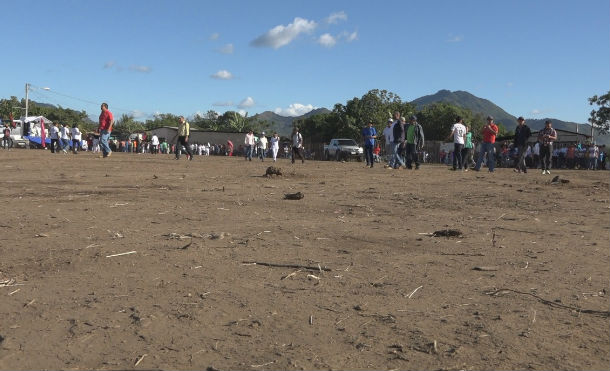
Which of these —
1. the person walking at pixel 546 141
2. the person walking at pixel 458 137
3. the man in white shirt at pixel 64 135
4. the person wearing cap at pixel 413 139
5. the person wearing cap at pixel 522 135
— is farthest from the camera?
the man in white shirt at pixel 64 135

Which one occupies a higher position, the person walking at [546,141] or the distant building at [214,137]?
the distant building at [214,137]

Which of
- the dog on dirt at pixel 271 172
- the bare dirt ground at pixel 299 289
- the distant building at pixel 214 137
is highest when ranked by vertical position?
the distant building at pixel 214 137

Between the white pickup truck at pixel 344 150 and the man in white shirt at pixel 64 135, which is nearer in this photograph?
the man in white shirt at pixel 64 135

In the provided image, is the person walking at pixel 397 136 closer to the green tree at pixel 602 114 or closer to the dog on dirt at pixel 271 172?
the dog on dirt at pixel 271 172

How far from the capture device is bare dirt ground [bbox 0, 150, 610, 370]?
2.58 metres

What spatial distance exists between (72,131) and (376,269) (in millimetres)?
29450

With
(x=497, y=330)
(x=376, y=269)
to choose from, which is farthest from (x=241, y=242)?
(x=497, y=330)

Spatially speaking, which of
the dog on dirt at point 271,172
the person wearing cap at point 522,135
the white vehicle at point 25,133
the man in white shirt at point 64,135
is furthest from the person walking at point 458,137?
the white vehicle at point 25,133

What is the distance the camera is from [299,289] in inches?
139

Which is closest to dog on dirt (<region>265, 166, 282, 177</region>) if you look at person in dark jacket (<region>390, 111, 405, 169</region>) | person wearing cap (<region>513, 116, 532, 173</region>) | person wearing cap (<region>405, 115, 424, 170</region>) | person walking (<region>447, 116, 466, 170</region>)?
person wearing cap (<region>405, 115, 424, 170</region>)

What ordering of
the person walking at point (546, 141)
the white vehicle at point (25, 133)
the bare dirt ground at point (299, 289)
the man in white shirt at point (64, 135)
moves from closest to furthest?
the bare dirt ground at point (299, 289), the person walking at point (546, 141), the man in white shirt at point (64, 135), the white vehicle at point (25, 133)

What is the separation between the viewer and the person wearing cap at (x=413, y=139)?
16328mm

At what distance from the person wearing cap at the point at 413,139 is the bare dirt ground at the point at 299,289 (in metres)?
9.43

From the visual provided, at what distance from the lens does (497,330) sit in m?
2.87
